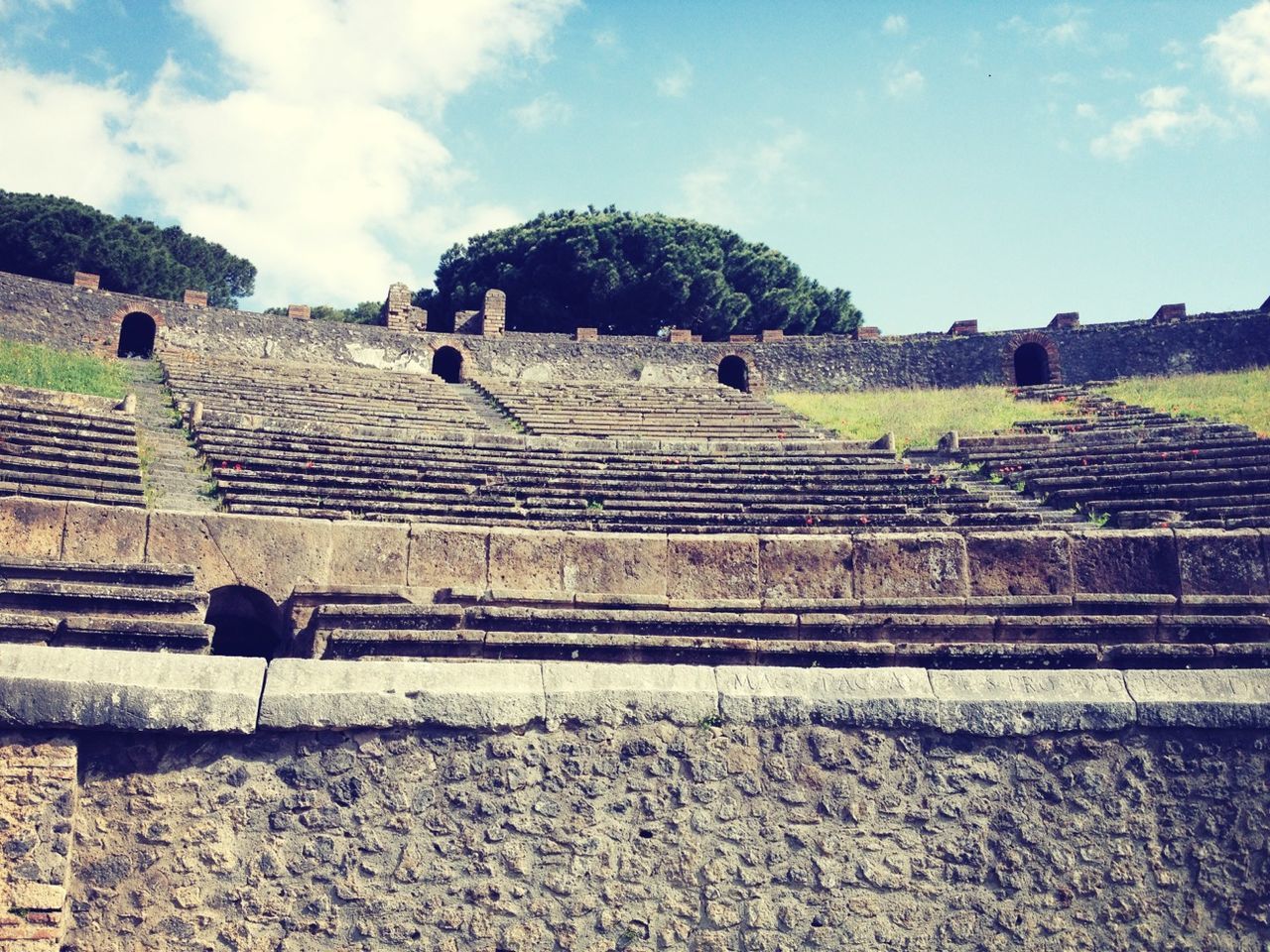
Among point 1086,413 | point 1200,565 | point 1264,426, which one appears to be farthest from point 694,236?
point 1200,565

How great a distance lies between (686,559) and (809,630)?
1576 millimetres

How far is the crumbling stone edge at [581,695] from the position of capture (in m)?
3.89

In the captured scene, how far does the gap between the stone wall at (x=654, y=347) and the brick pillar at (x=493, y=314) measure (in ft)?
1.85

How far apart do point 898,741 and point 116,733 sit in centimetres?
298

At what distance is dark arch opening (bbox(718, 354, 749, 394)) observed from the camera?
99.2 ft

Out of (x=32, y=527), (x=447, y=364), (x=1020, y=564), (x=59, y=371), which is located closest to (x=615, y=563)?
(x=1020, y=564)

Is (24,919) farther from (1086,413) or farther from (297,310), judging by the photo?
(297,310)

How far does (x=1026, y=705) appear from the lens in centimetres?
→ 428

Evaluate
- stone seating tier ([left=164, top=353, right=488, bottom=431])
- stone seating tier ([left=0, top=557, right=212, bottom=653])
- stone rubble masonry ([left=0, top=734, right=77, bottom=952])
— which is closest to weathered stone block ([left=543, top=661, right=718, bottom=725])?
stone rubble masonry ([left=0, top=734, right=77, bottom=952])

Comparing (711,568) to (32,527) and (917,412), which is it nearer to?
(32,527)

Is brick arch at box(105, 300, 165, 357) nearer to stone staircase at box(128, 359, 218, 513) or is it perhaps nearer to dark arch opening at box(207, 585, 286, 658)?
stone staircase at box(128, 359, 218, 513)

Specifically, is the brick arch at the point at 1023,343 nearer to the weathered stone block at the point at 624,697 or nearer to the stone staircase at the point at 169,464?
the stone staircase at the point at 169,464

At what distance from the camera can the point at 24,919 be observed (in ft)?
11.9

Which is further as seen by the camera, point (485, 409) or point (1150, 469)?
point (485, 409)
